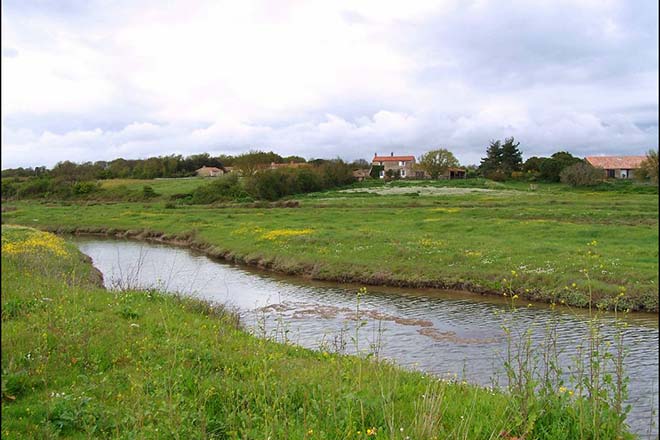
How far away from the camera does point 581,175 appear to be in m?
67.0

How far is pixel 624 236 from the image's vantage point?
27.0 meters

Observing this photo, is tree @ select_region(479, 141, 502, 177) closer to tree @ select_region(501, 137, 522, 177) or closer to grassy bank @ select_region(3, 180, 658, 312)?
tree @ select_region(501, 137, 522, 177)

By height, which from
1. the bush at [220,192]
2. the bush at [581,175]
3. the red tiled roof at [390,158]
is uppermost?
the red tiled roof at [390,158]

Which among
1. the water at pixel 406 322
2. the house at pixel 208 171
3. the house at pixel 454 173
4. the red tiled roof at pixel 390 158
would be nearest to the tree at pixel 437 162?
the house at pixel 454 173

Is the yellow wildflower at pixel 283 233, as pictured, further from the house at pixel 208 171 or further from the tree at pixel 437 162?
the house at pixel 208 171

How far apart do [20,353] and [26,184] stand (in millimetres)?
71938

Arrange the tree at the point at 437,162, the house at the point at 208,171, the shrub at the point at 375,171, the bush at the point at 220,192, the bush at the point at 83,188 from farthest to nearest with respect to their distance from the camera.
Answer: the house at the point at 208,171, the shrub at the point at 375,171, the tree at the point at 437,162, the bush at the point at 83,188, the bush at the point at 220,192

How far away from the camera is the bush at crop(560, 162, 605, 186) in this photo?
2596 inches

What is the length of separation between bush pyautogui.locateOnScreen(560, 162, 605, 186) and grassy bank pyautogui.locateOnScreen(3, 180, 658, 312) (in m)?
12.6

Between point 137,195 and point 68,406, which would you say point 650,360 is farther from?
point 137,195

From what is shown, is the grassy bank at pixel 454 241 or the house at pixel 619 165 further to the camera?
the house at pixel 619 165

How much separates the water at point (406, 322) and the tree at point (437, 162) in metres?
75.2

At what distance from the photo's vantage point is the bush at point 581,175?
65.9 meters

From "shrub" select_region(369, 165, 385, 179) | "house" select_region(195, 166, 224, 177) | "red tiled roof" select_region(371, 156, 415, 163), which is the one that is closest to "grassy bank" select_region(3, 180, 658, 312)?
"shrub" select_region(369, 165, 385, 179)
